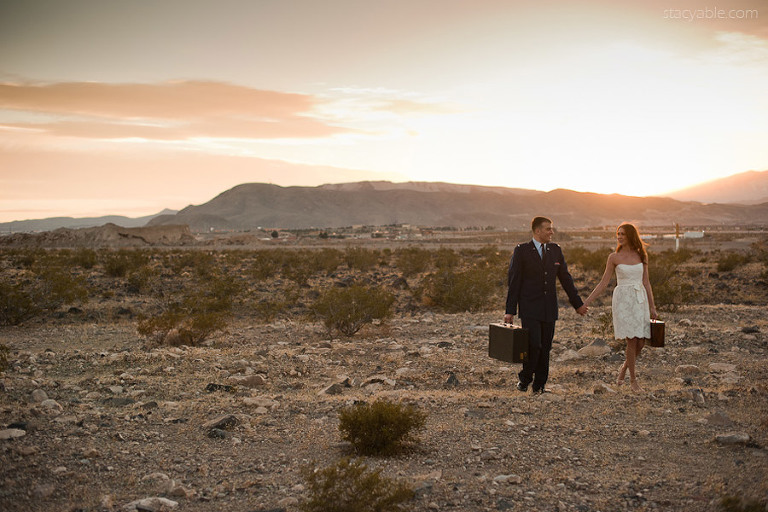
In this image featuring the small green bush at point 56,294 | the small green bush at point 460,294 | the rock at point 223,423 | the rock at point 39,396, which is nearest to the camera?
the rock at point 223,423

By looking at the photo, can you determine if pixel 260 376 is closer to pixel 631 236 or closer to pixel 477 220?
pixel 631 236

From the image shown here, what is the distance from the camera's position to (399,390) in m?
7.33

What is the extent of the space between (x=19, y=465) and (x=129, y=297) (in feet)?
50.0

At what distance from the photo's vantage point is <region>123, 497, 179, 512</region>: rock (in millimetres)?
4016

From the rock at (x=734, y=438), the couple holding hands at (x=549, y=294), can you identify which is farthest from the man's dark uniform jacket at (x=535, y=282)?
the rock at (x=734, y=438)

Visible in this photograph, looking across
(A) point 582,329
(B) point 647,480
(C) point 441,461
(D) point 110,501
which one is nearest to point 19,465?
(D) point 110,501

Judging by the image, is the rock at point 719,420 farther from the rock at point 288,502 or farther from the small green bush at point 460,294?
the small green bush at point 460,294

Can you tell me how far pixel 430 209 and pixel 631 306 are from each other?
180194 millimetres

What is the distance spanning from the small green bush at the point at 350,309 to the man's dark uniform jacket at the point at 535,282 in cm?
548

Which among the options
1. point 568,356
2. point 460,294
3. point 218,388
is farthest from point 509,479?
point 460,294

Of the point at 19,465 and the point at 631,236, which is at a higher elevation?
the point at 631,236

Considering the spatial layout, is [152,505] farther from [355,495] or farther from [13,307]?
[13,307]

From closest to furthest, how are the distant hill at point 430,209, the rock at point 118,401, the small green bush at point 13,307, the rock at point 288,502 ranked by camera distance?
the rock at point 288,502 → the rock at point 118,401 → the small green bush at point 13,307 → the distant hill at point 430,209

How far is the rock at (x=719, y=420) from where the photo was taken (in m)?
5.63
